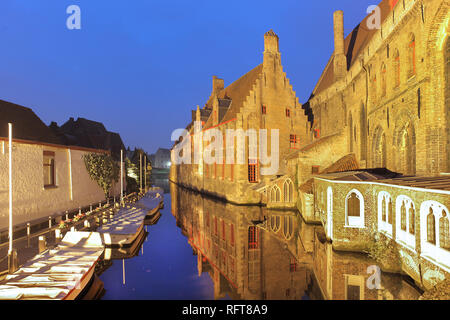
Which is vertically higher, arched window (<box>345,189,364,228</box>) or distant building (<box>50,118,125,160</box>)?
distant building (<box>50,118,125,160</box>)

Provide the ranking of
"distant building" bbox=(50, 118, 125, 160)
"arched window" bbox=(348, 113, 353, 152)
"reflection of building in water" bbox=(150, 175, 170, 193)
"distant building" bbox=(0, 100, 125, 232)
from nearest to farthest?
"distant building" bbox=(0, 100, 125, 232) → "arched window" bbox=(348, 113, 353, 152) → "distant building" bbox=(50, 118, 125, 160) → "reflection of building in water" bbox=(150, 175, 170, 193)

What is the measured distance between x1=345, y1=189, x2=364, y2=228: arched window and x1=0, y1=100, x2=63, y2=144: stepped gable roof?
75.7 feet

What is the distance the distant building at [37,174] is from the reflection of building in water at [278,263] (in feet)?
35.8

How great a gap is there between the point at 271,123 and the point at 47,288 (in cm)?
2756

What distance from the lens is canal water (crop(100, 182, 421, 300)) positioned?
1020 cm

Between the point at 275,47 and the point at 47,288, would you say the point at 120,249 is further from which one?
the point at 275,47

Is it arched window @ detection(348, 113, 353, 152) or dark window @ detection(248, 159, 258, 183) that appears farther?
dark window @ detection(248, 159, 258, 183)

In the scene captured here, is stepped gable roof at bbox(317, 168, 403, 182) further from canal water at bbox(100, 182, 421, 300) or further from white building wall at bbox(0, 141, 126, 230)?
white building wall at bbox(0, 141, 126, 230)

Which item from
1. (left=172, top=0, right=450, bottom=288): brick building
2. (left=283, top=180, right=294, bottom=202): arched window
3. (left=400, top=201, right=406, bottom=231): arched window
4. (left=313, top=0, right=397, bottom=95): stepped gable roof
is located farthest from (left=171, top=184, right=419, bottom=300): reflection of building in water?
(left=313, top=0, right=397, bottom=95): stepped gable roof

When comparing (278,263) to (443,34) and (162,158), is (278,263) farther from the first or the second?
(162,158)

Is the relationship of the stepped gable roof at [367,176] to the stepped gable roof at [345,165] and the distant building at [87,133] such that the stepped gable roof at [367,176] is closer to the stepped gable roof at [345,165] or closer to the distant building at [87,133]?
the stepped gable roof at [345,165]
